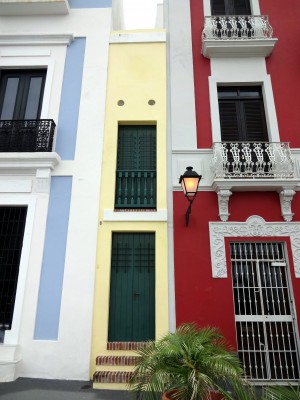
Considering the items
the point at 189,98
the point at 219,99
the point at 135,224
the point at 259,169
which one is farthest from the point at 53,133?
the point at 259,169

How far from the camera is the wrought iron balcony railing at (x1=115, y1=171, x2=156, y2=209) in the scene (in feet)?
22.0

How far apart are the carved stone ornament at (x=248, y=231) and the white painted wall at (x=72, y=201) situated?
8.39ft

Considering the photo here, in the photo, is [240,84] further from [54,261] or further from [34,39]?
[54,261]

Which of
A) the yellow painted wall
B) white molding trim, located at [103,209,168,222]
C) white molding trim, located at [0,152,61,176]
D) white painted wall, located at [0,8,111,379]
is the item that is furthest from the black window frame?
white molding trim, located at [103,209,168,222]

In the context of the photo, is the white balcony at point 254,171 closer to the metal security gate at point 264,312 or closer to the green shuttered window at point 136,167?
the metal security gate at point 264,312

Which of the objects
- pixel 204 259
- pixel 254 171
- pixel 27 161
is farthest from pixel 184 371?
pixel 27 161

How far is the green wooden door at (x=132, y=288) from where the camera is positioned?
5.95m

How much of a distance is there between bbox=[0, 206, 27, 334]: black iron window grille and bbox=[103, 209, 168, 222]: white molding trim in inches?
77.7

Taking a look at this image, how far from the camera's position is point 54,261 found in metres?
6.20

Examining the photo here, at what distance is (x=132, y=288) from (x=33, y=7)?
7913 millimetres

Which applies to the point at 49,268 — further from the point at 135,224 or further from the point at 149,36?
the point at 149,36

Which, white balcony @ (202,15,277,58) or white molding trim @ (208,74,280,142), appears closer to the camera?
white molding trim @ (208,74,280,142)

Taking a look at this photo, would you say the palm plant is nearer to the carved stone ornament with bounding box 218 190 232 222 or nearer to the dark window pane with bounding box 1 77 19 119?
the carved stone ornament with bounding box 218 190 232 222

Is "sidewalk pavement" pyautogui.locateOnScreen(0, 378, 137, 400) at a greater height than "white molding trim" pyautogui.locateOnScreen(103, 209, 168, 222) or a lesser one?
lesser
